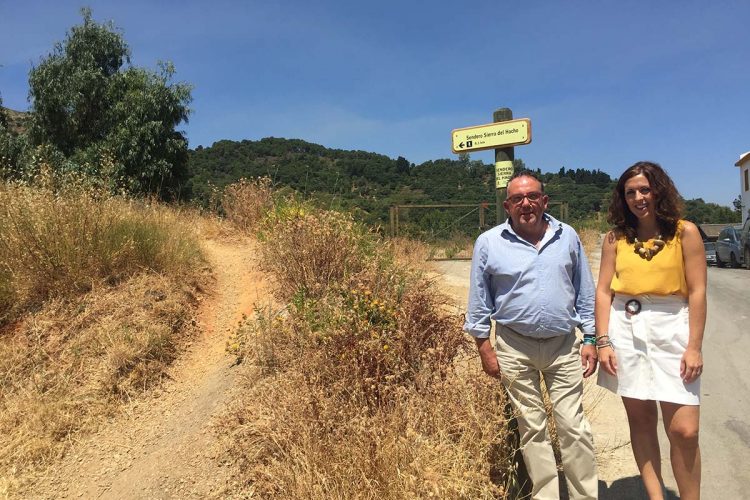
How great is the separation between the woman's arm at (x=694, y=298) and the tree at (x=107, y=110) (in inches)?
487

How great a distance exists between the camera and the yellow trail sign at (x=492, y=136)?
4126 mm

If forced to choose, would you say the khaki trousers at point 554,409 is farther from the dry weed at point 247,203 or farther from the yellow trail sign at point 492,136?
the dry weed at point 247,203

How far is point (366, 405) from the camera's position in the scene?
2.94 metres

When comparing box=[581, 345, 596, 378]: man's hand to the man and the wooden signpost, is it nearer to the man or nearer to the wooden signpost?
the man

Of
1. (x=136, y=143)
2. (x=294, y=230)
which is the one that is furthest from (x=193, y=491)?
(x=136, y=143)

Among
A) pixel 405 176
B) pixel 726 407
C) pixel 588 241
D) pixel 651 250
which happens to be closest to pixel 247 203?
pixel 726 407

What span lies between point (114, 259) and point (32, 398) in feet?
5.68

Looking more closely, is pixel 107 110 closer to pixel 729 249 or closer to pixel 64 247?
pixel 64 247

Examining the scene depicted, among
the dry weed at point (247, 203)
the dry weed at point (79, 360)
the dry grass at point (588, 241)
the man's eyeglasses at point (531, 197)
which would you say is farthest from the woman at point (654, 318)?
the dry grass at point (588, 241)

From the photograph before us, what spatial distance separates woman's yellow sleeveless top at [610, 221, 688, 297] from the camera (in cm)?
230

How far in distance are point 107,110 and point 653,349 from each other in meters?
14.1

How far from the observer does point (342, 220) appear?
237 inches

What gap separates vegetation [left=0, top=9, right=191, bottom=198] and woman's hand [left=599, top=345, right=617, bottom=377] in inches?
477

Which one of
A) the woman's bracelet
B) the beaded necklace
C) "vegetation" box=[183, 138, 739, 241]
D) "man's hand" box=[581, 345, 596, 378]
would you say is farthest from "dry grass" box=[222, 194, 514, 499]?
"vegetation" box=[183, 138, 739, 241]
